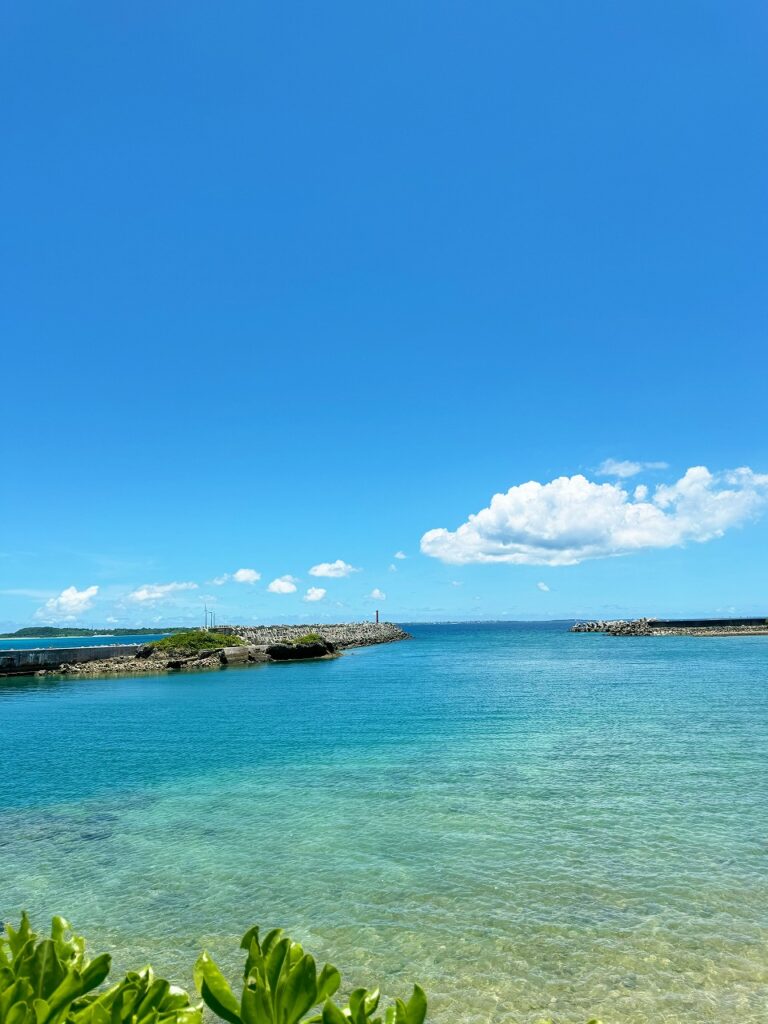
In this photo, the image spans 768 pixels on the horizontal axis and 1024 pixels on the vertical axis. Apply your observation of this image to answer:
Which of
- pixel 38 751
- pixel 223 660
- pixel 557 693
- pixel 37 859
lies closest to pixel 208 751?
pixel 38 751

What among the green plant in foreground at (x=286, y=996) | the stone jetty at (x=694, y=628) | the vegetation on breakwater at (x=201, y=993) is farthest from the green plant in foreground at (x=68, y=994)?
the stone jetty at (x=694, y=628)

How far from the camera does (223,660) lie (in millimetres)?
69438

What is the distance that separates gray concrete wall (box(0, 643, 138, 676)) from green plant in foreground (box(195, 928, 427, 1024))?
72385 mm

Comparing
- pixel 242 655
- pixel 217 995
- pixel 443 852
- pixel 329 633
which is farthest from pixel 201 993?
pixel 329 633

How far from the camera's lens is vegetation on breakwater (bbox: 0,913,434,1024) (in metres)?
2.26

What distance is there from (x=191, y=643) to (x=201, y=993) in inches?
3047

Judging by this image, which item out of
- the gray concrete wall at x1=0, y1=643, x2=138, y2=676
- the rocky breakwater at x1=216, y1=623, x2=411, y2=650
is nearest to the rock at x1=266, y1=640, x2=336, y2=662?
the rocky breakwater at x1=216, y1=623, x2=411, y2=650

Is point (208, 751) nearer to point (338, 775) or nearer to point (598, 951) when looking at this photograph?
point (338, 775)

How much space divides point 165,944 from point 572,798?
9749mm

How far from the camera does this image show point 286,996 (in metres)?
2.32

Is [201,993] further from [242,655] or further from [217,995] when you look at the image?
[242,655]

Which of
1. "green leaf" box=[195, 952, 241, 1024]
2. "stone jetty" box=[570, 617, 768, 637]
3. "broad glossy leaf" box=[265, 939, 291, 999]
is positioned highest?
"broad glossy leaf" box=[265, 939, 291, 999]

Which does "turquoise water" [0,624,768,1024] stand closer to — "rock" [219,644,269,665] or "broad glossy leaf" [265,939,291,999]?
"broad glossy leaf" [265,939,291,999]

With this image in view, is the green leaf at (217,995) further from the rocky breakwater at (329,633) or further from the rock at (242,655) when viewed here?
the rocky breakwater at (329,633)
